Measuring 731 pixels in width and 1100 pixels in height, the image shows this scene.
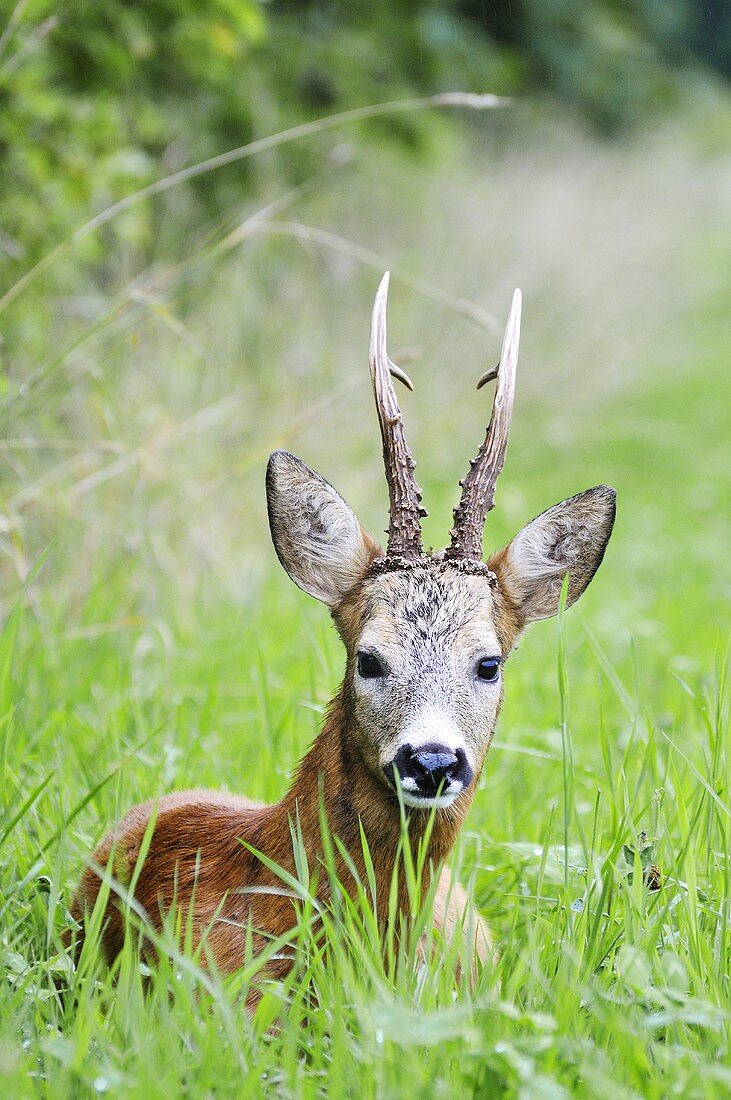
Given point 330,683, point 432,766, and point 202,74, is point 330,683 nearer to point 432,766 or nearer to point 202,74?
point 432,766

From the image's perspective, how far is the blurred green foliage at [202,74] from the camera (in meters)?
5.40

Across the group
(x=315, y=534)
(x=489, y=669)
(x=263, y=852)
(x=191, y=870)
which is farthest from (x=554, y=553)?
(x=191, y=870)

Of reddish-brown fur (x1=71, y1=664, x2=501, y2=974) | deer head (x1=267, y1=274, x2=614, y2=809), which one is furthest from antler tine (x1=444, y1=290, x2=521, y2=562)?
reddish-brown fur (x1=71, y1=664, x2=501, y2=974)

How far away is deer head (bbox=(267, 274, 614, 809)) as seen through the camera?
264cm

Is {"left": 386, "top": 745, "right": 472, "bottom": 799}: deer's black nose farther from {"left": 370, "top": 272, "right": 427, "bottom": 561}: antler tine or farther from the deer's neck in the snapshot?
{"left": 370, "top": 272, "right": 427, "bottom": 561}: antler tine

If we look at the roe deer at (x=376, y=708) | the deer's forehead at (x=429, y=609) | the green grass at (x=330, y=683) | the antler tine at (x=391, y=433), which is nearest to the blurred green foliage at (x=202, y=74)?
the green grass at (x=330, y=683)

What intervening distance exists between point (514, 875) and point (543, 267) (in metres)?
9.37

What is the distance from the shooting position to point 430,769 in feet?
8.13

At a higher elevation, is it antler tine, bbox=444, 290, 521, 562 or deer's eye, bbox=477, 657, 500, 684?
antler tine, bbox=444, 290, 521, 562

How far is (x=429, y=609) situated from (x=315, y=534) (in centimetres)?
35

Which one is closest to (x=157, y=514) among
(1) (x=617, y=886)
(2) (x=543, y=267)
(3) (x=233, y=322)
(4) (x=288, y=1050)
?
(3) (x=233, y=322)

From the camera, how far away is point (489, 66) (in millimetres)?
11750

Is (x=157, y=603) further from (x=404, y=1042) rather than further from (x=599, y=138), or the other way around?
(x=599, y=138)

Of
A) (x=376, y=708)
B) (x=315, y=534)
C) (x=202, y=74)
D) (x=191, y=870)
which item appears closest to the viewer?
(x=376, y=708)
